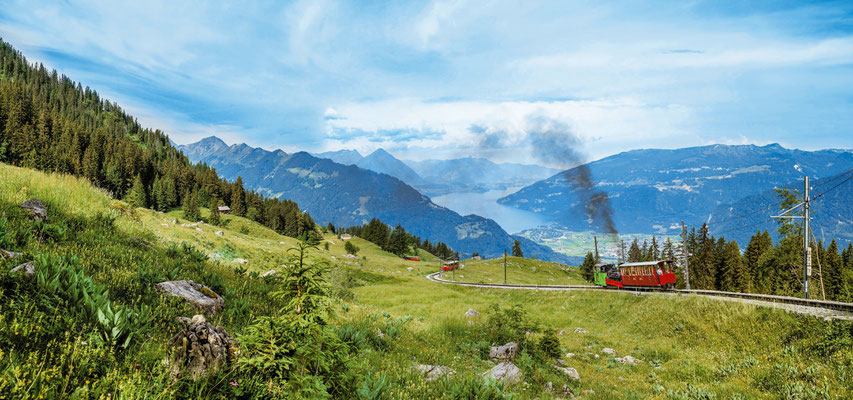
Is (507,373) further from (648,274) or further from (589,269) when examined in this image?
(589,269)

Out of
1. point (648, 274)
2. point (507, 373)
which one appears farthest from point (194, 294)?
point (648, 274)

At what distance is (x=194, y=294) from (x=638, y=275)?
46.1 m

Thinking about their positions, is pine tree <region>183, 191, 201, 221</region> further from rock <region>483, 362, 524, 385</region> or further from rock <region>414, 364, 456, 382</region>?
rock <region>483, 362, 524, 385</region>

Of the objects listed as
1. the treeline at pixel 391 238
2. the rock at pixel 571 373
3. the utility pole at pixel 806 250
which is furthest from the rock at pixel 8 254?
the treeline at pixel 391 238

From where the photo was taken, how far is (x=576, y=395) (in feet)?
35.8

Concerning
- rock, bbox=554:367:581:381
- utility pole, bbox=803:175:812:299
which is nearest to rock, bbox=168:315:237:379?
rock, bbox=554:367:581:381

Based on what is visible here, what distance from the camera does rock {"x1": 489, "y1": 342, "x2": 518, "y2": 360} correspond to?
→ 512 inches

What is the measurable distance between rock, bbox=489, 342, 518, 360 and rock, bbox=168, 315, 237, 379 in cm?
1054

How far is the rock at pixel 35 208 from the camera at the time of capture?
29.7 feet

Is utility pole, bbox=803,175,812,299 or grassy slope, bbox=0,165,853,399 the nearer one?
grassy slope, bbox=0,165,853,399

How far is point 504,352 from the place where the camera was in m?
13.2

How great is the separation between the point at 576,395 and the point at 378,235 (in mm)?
139546

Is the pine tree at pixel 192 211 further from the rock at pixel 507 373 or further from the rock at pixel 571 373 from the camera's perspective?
the rock at pixel 507 373

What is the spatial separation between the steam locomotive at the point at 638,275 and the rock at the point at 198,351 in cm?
4387
